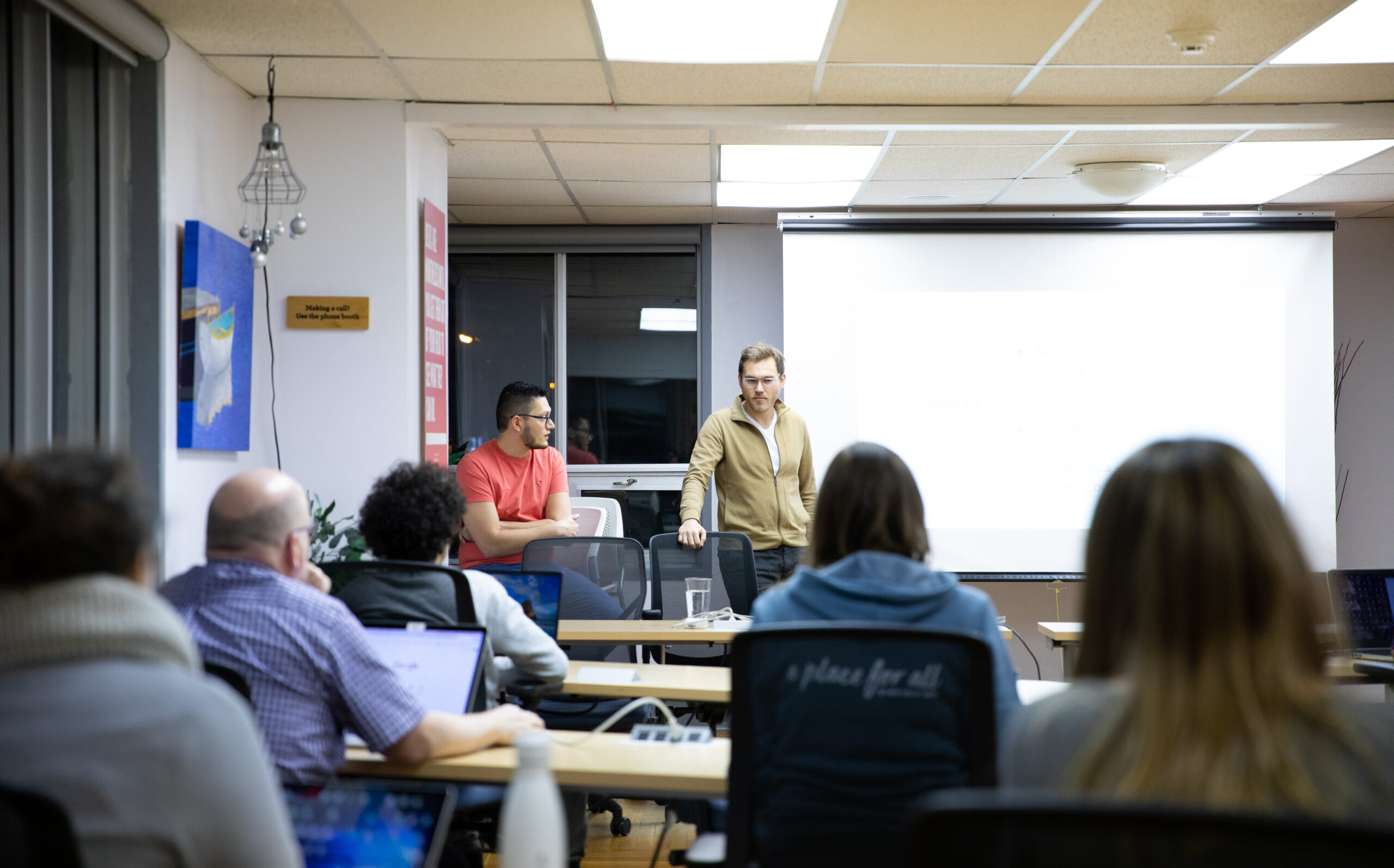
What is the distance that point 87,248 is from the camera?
3.24 metres

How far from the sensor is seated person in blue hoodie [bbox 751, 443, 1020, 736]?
174 centimetres

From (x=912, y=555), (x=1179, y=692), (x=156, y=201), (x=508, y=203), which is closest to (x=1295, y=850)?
(x=1179, y=692)

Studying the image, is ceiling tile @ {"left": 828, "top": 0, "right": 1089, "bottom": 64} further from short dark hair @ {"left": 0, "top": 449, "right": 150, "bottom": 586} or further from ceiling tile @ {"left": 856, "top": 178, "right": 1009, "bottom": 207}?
short dark hair @ {"left": 0, "top": 449, "right": 150, "bottom": 586}

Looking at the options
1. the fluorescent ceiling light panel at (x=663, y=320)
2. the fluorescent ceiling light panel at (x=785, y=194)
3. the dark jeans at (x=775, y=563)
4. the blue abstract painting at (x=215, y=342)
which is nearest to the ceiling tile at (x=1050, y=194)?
the fluorescent ceiling light panel at (x=785, y=194)

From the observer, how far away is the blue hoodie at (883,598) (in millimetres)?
1739

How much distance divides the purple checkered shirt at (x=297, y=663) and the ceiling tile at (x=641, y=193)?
12.9 ft

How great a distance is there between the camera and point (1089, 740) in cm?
96

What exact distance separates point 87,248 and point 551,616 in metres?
1.88

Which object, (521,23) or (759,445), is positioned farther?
(759,445)

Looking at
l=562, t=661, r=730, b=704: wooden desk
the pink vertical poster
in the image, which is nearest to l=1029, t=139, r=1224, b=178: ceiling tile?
the pink vertical poster

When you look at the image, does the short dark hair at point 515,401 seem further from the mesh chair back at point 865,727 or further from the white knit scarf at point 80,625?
the white knit scarf at point 80,625

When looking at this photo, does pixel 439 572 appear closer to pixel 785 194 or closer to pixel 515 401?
pixel 515 401

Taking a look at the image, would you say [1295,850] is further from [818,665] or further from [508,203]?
[508,203]

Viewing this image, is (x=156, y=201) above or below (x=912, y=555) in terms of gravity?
above
